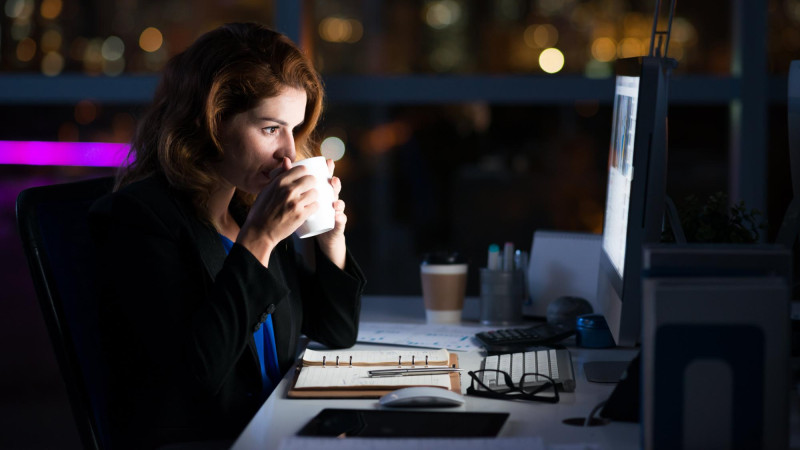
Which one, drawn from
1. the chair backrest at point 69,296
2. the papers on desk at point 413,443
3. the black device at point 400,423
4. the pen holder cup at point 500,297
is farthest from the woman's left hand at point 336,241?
the papers on desk at point 413,443

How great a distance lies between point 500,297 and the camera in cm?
179

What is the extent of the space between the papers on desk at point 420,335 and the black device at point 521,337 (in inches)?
1.3

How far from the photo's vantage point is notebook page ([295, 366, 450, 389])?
1238 mm

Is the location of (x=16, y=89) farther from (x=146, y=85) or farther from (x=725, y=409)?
(x=725, y=409)

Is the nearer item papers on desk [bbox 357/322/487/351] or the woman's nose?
the woman's nose

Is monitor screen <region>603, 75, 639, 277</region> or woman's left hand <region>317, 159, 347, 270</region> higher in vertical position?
monitor screen <region>603, 75, 639, 277</region>

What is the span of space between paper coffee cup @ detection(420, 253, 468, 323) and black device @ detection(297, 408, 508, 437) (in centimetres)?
71

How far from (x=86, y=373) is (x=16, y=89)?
1789mm

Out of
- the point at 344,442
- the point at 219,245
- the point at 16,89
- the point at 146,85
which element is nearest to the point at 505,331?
the point at 219,245

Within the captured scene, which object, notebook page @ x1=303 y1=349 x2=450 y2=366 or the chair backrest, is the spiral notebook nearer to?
notebook page @ x1=303 y1=349 x2=450 y2=366

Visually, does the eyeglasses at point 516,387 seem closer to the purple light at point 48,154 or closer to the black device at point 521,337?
the black device at point 521,337

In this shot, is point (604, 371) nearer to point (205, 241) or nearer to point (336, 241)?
point (336, 241)

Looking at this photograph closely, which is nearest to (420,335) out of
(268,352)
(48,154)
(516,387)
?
(268,352)

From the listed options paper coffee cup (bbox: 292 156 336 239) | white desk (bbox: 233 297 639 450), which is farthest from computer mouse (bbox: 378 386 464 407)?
paper coffee cup (bbox: 292 156 336 239)
